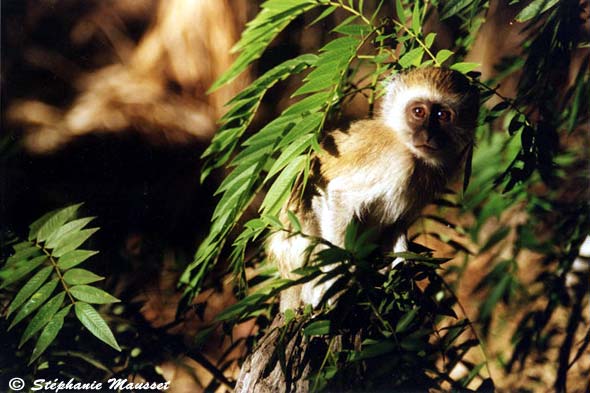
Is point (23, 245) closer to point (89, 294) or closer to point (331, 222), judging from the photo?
point (89, 294)

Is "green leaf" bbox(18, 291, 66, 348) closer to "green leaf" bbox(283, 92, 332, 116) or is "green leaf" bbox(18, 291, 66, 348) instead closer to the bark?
the bark

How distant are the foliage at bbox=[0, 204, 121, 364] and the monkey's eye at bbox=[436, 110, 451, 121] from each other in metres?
1.21

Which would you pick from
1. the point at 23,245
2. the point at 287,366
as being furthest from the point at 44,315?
the point at 287,366

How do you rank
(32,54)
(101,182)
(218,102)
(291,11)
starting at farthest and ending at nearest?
(218,102), (101,182), (32,54), (291,11)

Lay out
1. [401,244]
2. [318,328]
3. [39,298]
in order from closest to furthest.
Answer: [318,328]
[39,298]
[401,244]

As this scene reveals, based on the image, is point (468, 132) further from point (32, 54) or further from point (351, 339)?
point (32, 54)

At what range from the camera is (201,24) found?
2.17m

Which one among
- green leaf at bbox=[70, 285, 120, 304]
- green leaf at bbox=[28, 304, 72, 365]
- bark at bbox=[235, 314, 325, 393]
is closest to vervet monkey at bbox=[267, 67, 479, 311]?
bark at bbox=[235, 314, 325, 393]

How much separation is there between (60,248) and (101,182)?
20.2 inches

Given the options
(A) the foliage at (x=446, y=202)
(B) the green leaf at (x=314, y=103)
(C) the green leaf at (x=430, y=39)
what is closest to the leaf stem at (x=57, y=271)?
(A) the foliage at (x=446, y=202)

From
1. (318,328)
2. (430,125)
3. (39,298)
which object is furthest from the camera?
(430,125)

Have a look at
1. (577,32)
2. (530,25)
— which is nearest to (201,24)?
(530,25)

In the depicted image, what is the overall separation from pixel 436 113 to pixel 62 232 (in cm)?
133

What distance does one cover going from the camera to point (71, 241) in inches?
67.4
